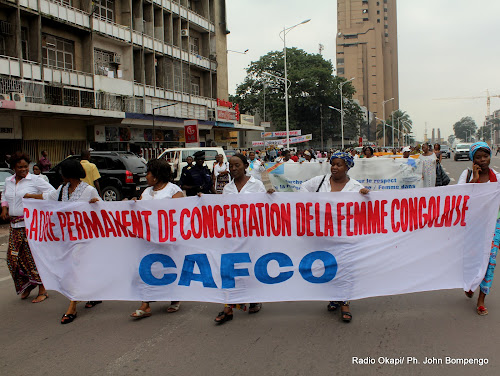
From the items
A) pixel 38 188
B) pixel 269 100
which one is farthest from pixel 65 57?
pixel 269 100

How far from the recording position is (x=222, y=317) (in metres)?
4.66

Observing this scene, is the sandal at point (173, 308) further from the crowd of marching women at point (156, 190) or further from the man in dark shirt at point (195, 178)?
the man in dark shirt at point (195, 178)

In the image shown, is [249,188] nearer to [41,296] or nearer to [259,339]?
[259,339]

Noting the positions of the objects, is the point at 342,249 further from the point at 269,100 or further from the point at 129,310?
the point at 269,100

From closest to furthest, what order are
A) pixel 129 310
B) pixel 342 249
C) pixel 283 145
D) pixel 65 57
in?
pixel 342 249, pixel 129 310, pixel 65 57, pixel 283 145

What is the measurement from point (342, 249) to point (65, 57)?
81.3ft

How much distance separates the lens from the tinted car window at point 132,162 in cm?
1556

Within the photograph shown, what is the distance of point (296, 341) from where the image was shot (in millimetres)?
4105

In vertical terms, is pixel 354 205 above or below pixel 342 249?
above

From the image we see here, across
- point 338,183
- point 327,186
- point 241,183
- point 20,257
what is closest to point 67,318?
point 20,257

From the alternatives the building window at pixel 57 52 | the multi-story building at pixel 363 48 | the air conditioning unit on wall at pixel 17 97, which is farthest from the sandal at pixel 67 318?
the multi-story building at pixel 363 48

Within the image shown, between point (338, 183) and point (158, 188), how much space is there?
1.92 metres

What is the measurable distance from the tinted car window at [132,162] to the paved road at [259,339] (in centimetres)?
1047

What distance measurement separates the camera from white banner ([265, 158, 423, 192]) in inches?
477
